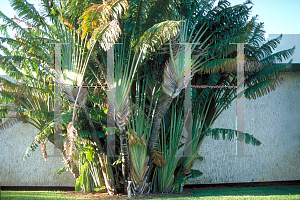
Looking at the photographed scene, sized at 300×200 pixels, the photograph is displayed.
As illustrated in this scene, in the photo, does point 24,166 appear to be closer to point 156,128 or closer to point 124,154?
point 124,154

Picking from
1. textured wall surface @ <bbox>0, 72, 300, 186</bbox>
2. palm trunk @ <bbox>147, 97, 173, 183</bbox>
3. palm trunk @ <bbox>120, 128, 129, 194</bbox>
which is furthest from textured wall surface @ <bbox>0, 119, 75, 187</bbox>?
palm trunk @ <bbox>147, 97, 173, 183</bbox>

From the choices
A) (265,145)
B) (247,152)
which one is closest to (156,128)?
(247,152)

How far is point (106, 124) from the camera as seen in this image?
7969 mm

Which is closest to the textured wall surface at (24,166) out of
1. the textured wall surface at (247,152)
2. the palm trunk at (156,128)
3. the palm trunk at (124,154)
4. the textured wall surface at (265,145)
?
the textured wall surface at (247,152)

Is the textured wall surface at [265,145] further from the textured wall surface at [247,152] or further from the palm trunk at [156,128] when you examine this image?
the palm trunk at [156,128]

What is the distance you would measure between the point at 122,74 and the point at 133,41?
2.98ft

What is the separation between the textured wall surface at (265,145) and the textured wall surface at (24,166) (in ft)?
16.2

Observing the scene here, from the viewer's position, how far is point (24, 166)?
9867mm

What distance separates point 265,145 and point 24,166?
8704 millimetres

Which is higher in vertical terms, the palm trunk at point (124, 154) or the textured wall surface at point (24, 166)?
the palm trunk at point (124, 154)

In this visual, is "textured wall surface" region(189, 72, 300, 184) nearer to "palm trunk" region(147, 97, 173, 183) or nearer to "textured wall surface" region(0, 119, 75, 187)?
"palm trunk" region(147, 97, 173, 183)

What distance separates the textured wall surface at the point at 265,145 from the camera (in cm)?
1052

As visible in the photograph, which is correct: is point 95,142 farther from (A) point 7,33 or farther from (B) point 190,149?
(A) point 7,33

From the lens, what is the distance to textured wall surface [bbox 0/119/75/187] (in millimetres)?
9820
